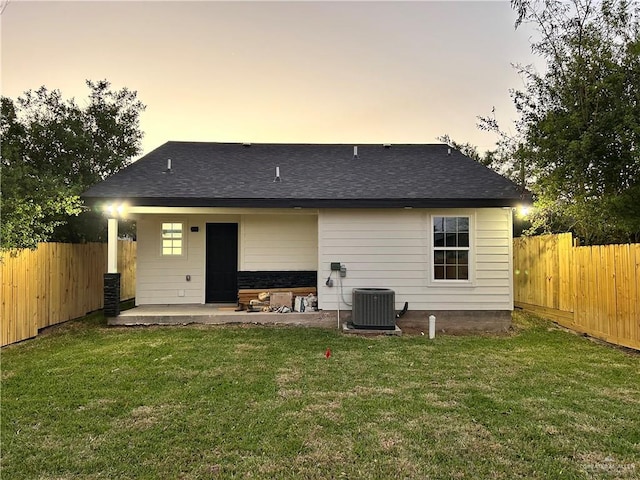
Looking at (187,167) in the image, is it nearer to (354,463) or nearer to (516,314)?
(354,463)

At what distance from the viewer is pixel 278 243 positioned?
30.7 feet

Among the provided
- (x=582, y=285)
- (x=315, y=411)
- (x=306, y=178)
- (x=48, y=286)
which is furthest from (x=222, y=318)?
(x=582, y=285)

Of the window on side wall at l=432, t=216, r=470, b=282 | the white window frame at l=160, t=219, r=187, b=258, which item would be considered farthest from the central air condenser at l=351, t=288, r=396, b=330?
the white window frame at l=160, t=219, r=187, b=258

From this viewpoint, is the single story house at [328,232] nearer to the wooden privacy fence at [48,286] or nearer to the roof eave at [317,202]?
the roof eave at [317,202]

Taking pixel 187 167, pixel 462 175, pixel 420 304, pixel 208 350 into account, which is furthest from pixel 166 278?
pixel 462 175

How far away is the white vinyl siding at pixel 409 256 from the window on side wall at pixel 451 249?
12 cm

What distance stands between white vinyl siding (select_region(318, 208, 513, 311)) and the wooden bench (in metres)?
0.91

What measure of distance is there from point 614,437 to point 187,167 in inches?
374

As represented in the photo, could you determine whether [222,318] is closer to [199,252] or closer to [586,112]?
[199,252]

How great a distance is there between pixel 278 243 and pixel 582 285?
666cm

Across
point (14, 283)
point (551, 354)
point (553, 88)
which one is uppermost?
point (553, 88)

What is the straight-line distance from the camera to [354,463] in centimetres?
283

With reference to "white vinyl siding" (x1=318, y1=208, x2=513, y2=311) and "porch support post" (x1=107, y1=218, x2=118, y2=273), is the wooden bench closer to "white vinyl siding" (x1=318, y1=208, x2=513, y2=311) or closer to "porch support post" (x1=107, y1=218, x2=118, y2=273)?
"white vinyl siding" (x1=318, y1=208, x2=513, y2=311)

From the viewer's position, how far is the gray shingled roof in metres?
8.09
